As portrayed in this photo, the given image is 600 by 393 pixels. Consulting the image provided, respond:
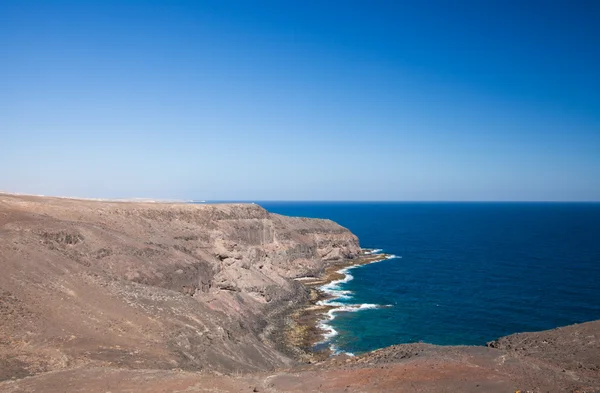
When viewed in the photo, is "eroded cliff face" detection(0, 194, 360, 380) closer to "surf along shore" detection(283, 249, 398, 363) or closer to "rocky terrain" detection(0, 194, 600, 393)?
"rocky terrain" detection(0, 194, 600, 393)

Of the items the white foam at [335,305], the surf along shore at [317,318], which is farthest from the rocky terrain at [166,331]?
the white foam at [335,305]

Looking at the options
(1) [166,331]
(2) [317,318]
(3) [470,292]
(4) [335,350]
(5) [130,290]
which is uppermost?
(5) [130,290]

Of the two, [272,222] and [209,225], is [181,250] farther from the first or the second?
[272,222]

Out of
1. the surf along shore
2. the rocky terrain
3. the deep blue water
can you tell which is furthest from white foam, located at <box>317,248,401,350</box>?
the rocky terrain

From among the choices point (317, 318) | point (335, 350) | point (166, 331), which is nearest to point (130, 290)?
point (166, 331)

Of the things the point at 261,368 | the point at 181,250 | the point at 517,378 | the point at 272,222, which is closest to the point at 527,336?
the point at 517,378

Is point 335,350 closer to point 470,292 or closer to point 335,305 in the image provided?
point 335,305

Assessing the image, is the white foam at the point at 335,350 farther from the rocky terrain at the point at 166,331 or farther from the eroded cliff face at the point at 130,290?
the eroded cliff face at the point at 130,290
